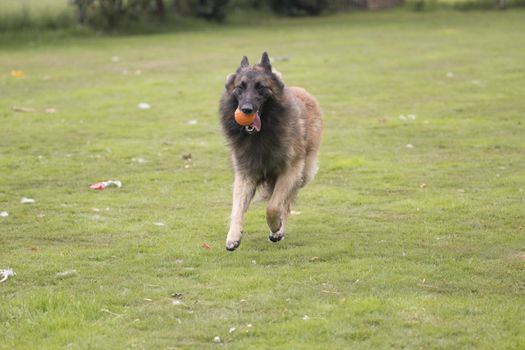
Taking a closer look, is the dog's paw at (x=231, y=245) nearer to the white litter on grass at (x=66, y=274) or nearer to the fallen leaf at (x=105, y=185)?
the white litter on grass at (x=66, y=274)

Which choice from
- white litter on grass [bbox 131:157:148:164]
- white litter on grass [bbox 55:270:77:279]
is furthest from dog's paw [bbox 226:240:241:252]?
white litter on grass [bbox 131:157:148:164]

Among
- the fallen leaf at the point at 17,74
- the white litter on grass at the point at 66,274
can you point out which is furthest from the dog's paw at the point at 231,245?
the fallen leaf at the point at 17,74

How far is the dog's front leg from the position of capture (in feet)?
27.7

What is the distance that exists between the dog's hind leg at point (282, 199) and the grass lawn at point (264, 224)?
0.17m

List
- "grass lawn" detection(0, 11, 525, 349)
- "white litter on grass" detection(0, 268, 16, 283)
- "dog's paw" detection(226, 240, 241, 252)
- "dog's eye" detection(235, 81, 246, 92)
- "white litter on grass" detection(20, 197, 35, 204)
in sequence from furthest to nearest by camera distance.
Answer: "white litter on grass" detection(20, 197, 35, 204), "dog's eye" detection(235, 81, 246, 92), "dog's paw" detection(226, 240, 241, 252), "white litter on grass" detection(0, 268, 16, 283), "grass lawn" detection(0, 11, 525, 349)

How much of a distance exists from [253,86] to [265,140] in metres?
0.58

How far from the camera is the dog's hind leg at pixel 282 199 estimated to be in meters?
8.68

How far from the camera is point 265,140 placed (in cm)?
895

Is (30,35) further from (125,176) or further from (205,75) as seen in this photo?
(125,176)

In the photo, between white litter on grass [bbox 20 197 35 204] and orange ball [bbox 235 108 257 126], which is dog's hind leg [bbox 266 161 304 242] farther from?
white litter on grass [bbox 20 197 35 204]

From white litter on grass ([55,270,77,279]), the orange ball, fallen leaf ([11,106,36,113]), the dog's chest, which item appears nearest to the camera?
white litter on grass ([55,270,77,279])

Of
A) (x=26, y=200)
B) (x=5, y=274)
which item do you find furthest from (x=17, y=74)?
(x=5, y=274)

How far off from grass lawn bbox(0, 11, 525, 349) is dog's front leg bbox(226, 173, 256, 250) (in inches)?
5.8

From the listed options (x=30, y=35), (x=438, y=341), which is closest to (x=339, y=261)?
(x=438, y=341)
